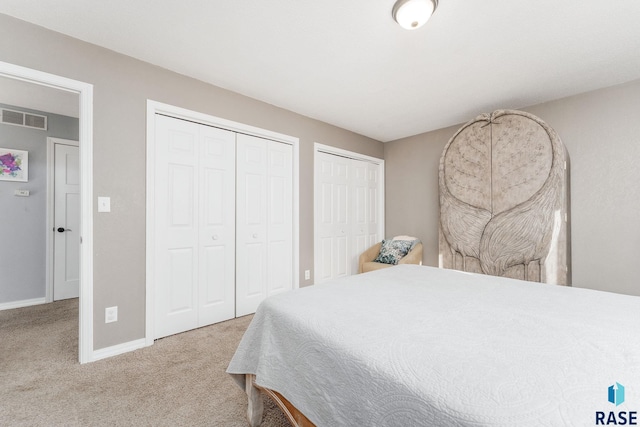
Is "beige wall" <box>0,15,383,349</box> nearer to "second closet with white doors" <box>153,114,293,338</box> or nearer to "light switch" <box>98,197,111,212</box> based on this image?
"light switch" <box>98,197,111,212</box>

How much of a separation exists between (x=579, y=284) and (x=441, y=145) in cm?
220

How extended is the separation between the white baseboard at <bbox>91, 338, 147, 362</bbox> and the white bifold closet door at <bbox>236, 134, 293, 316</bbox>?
0.90 meters

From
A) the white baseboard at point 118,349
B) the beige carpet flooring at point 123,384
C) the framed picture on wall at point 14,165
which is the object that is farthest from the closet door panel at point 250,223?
the framed picture on wall at point 14,165

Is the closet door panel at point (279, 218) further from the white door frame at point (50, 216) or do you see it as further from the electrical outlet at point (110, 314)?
the white door frame at point (50, 216)

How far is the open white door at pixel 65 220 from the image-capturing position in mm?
3404

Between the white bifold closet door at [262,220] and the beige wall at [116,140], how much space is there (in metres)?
0.87

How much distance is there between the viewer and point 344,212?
3.98m

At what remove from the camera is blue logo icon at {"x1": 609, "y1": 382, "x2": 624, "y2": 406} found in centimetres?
61

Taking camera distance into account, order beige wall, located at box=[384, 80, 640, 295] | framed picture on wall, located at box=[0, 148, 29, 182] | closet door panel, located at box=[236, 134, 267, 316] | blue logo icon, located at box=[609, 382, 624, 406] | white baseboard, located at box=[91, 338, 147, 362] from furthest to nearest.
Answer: framed picture on wall, located at box=[0, 148, 29, 182]
closet door panel, located at box=[236, 134, 267, 316]
beige wall, located at box=[384, 80, 640, 295]
white baseboard, located at box=[91, 338, 147, 362]
blue logo icon, located at box=[609, 382, 624, 406]

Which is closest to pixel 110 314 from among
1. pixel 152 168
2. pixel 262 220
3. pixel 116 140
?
pixel 152 168

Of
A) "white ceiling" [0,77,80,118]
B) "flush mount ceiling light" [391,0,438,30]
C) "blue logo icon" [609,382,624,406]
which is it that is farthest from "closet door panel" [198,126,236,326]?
"blue logo icon" [609,382,624,406]

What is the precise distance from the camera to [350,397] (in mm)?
833

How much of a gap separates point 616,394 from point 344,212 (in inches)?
133

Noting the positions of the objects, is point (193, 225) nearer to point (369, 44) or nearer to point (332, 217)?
point (332, 217)
